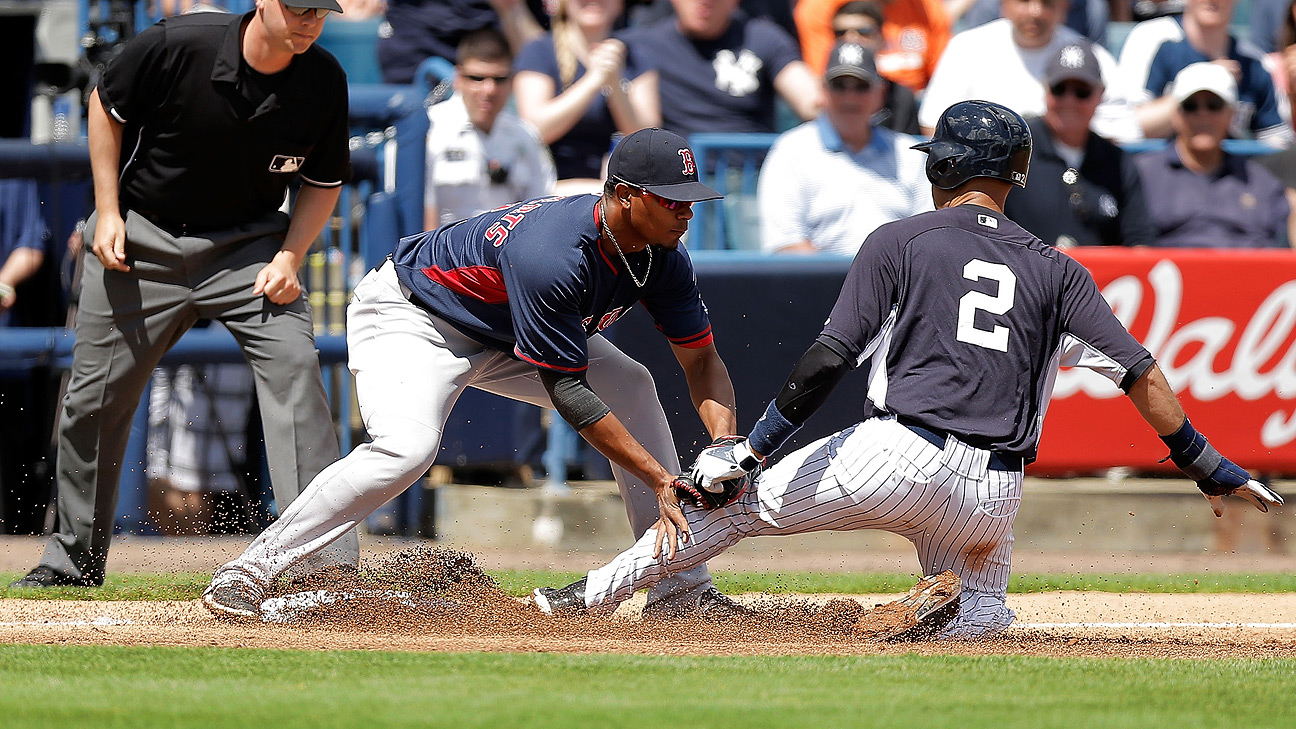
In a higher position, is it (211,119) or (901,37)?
(901,37)

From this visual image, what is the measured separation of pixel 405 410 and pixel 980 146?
2.04 metres

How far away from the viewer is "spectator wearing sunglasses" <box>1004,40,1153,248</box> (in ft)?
28.4

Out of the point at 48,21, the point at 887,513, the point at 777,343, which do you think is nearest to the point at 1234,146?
the point at 777,343

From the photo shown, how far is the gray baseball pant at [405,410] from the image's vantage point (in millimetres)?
5176

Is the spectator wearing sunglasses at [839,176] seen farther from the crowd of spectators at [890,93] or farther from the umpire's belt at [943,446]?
the umpire's belt at [943,446]

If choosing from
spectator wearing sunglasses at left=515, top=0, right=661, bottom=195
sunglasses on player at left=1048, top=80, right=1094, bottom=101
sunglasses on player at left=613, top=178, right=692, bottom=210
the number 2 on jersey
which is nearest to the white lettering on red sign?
sunglasses on player at left=1048, top=80, right=1094, bottom=101

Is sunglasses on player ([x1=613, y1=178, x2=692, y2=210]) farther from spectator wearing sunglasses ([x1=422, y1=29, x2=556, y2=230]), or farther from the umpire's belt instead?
spectator wearing sunglasses ([x1=422, y1=29, x2=556, y2=230])

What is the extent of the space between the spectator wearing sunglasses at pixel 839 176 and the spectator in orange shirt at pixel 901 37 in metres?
1.42

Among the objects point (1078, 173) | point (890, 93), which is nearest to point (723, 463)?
point (1078, 173)

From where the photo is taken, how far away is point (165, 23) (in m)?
5.82

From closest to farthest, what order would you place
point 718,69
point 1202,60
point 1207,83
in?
point 1207,83 → point 718,69 → point 1202,60

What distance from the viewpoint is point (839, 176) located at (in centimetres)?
868

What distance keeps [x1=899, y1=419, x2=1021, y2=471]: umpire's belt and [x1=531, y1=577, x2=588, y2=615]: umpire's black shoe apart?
1.31 meters

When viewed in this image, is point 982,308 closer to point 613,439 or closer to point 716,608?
point 613,439
